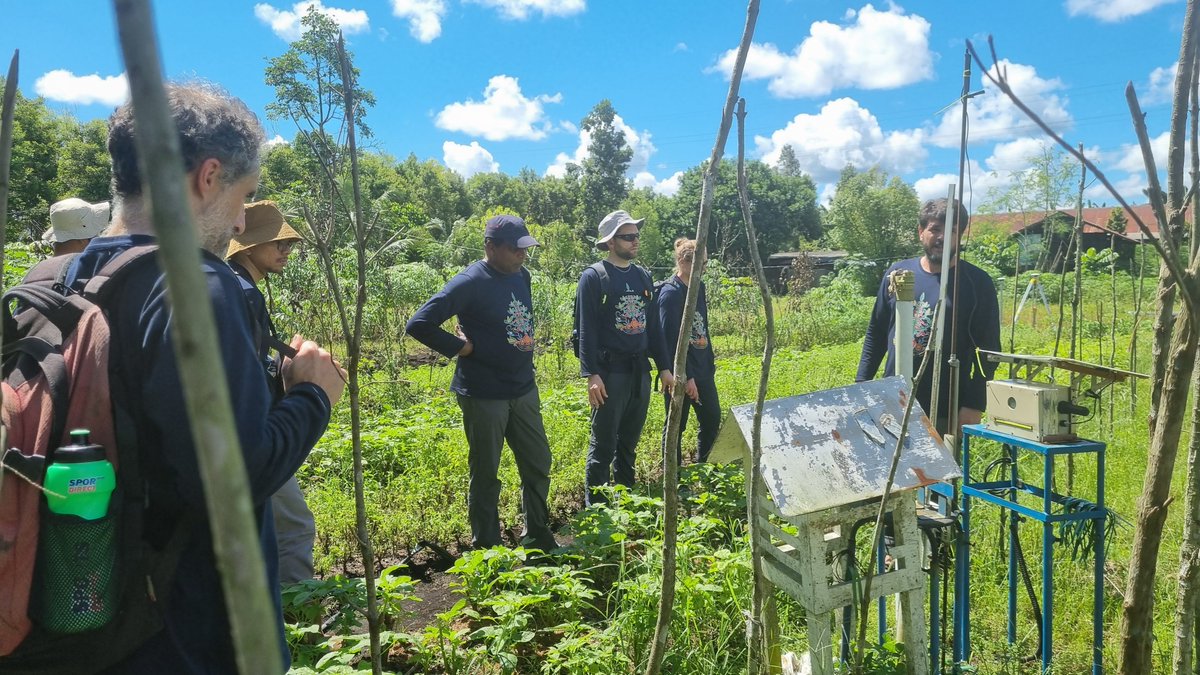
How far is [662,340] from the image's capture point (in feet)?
15.8

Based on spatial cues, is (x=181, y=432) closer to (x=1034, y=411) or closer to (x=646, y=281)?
(x=1034, y=411)

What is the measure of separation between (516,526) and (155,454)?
349 cm

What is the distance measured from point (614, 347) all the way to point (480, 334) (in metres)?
1.00

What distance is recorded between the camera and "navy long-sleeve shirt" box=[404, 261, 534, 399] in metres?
3.80

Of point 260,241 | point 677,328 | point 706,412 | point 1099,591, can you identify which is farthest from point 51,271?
point 706,412

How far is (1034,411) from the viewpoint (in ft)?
8.28

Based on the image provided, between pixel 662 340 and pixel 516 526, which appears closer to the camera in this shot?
pixel 516 526

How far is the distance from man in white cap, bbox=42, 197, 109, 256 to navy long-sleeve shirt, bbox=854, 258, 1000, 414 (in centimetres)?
337

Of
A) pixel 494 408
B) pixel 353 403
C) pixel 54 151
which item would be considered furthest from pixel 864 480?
pixel 54 151

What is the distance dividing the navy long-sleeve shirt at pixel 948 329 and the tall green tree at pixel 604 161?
1873 inches

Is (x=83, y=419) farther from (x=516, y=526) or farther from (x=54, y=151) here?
(x=54, y=151)

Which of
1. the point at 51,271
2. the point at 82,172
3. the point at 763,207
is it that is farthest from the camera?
the point at 763,207

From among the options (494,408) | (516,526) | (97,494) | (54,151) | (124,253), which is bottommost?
(516,526)

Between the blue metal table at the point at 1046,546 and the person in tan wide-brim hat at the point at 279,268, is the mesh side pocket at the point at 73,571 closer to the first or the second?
the person in tan wide-brim hat at the point at 279,268
